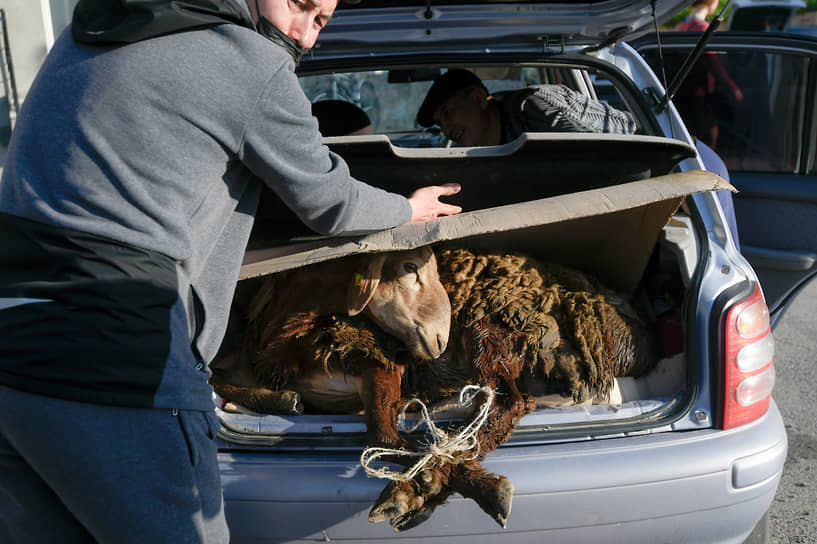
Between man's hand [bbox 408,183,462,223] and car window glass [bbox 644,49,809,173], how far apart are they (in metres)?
2.75

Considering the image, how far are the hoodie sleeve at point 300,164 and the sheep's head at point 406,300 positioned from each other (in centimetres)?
46

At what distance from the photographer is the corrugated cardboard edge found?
206 centimetres

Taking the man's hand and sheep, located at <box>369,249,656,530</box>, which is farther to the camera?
sheep, located at <box>369,249,656,530</box>

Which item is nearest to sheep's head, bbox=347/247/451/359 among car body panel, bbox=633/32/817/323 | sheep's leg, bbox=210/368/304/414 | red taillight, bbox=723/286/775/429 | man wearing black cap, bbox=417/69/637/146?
sheep's leg, bbox=210/368/304/414

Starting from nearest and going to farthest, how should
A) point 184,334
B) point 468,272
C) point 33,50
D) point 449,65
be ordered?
point 184,334
point 468,272
point 449,65
point 33,50

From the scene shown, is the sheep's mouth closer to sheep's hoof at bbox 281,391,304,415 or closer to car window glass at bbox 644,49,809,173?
sheep's hoof at bbox 281,391,304,415

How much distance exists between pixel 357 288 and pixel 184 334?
0.87 m

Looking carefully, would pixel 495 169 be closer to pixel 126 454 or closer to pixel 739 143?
pixel 126 454

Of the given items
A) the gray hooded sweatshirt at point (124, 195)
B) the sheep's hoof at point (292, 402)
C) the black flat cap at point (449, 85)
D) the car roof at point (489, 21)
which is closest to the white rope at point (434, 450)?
the sheep's hoof at point (292, 402)

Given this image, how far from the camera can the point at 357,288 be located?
235 centimetres

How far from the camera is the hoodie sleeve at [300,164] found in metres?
1.58

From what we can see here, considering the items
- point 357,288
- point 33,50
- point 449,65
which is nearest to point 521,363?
point 357,288

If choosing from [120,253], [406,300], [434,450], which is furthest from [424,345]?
[120,253]

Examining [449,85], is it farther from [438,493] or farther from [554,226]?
[438,493]
